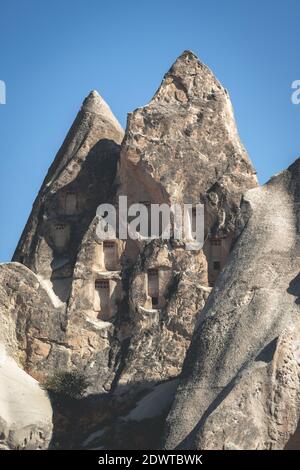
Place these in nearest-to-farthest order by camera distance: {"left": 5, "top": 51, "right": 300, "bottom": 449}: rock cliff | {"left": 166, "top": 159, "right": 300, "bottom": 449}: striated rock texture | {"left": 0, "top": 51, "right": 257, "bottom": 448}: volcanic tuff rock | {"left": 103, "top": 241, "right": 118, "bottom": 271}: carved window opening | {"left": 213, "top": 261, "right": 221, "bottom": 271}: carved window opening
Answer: {"left": 166, "top": 159, "right": 300, "bottom": 449}: striated rock texture, {"left": 5, "top": 51, "right": 300, "bottom": 449}: rock cliff, {"left": 0, "top": 51, "right": 257, "bottom": 448}: volcanic tuff rock, {"left": 213, "top": 261, "right": 221, "bottom": 271}: carved window opening, {"left": 103, "top": 241, "right": 118, "bottom": 271}: carved window opening

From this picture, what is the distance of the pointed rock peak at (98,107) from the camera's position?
50.1 meters

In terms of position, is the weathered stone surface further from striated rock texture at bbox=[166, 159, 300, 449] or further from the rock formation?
striated rock texture at bbox=[166, 159, 300, 449]

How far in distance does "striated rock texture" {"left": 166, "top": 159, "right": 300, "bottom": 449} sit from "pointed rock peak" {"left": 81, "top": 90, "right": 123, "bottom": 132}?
36.6 ft

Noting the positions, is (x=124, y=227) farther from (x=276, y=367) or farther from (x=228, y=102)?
(x=276, y=367)

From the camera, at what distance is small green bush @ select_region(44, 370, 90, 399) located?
43.0m

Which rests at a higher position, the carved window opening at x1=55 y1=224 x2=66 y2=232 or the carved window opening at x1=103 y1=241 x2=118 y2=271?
the carved window opening at x1=55 y1=224 x2=66 y2=232

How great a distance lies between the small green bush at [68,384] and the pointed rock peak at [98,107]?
9265 millimetres

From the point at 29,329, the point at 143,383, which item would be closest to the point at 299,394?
the point at 143,383

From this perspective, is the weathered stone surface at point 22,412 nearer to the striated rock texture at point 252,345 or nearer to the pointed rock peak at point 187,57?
the striated rock texture at point 252,345

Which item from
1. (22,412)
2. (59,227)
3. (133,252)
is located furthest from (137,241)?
(22,412)

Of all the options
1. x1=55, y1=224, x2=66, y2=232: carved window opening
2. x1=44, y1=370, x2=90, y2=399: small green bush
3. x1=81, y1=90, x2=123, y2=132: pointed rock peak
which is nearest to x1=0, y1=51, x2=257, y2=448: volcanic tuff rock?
x1=55, y1=224, x2=66, y2=232: carved window opening

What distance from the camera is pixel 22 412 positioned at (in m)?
41.0

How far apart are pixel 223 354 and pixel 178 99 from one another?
45.5 feet
